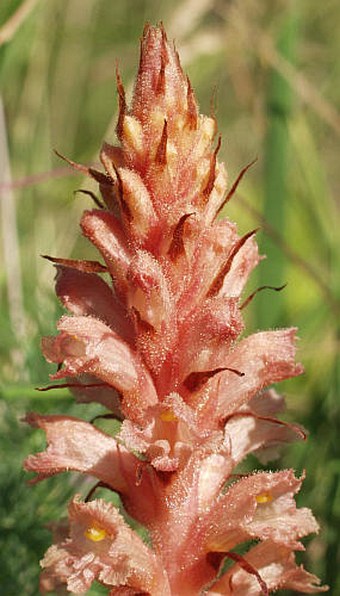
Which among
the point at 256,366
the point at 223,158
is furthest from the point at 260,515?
the point at 223,158

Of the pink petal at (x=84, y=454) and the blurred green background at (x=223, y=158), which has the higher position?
the blurred green background at (x=223, y=158)

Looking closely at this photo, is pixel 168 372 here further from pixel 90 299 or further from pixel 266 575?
pixel 266 575

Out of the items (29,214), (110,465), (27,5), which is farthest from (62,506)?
(29,214)

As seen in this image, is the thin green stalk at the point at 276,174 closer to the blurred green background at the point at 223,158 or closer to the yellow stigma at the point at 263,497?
the blurred green background at the point at 223,158

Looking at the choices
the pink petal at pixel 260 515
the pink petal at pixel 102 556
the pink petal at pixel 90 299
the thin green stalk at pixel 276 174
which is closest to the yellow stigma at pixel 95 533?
the pink petal at pixel 102 556

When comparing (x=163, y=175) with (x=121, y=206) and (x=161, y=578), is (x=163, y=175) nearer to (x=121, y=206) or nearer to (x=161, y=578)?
(x=121, y=206)
